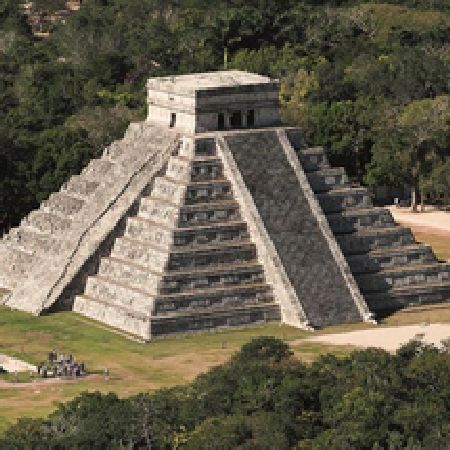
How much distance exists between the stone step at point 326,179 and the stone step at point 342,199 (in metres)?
0.34

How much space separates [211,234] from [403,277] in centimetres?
1070

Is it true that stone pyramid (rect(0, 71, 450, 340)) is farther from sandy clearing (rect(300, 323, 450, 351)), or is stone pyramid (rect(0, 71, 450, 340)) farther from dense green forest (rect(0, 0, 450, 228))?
dense green forest (rect(0, 0, 450, 228))

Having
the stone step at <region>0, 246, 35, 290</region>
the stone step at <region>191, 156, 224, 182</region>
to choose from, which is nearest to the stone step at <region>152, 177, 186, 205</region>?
the stone step at <region>191, 156, 224, 182</region>

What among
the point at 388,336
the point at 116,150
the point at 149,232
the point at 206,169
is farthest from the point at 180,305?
the point at 116,150

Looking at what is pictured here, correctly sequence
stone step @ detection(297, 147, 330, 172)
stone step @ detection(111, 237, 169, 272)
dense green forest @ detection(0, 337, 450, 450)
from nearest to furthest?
1. dense green forest @ detection(0, 337, 450, 450)
2. stone step @ detection(111, 237, 169, 272)
3. stone step @ detection(297, 147, 330, 172)

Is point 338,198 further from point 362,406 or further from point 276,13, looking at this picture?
point 276,13

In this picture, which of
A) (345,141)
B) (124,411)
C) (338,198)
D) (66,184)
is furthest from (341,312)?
(345,141)

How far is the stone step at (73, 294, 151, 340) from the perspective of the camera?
356 feet

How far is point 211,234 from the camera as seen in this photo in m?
111

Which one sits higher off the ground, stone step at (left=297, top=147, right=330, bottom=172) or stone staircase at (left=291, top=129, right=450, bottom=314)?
stone step at (left=297, top=147, right=330, bottom=172)

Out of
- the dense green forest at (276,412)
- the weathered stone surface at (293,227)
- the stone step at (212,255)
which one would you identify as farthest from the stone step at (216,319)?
the dense green forest at (276,412)

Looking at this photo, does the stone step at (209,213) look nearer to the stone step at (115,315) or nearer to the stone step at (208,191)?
the stone step at (208,191)

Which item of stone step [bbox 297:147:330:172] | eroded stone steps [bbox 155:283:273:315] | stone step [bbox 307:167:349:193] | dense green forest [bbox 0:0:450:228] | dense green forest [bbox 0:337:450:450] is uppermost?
stone step [bbox 297:147:330:172]

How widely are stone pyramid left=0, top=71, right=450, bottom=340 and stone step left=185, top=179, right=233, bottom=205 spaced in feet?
0.23
